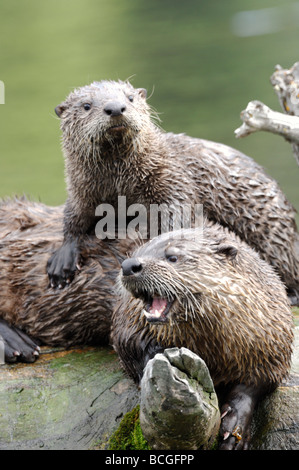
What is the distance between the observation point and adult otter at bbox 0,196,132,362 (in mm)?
4086

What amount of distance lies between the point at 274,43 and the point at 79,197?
35.7ft

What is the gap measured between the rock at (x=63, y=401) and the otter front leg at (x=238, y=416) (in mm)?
424

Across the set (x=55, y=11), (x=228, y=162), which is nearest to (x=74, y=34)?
(x=55, y=11)

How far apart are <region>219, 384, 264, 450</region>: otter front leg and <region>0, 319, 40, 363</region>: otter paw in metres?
1.11

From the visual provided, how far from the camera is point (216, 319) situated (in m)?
3.21

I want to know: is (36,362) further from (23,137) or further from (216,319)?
(23,137)

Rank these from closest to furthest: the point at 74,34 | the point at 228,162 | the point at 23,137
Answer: the point at 228,162 < the point at 23,137 < the point at 74,34

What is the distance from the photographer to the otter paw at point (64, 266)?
4160 mm

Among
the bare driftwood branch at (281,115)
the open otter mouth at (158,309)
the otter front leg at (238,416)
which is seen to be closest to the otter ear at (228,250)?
the open otter mouth at (158,309)

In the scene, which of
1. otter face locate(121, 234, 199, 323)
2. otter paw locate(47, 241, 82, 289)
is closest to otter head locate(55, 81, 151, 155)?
otter paw locate(47, 241, 82, 289)

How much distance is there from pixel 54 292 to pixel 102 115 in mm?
901

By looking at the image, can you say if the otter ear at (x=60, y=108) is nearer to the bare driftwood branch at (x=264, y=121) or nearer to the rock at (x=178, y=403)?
the bare driftwood branch at (x=264, y=121)

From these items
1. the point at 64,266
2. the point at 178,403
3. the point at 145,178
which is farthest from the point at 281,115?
the point at 178,403

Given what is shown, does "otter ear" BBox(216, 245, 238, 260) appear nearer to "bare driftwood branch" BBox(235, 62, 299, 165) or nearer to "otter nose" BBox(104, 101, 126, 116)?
"otter nose" BBox(104, 101, 126, 116)
